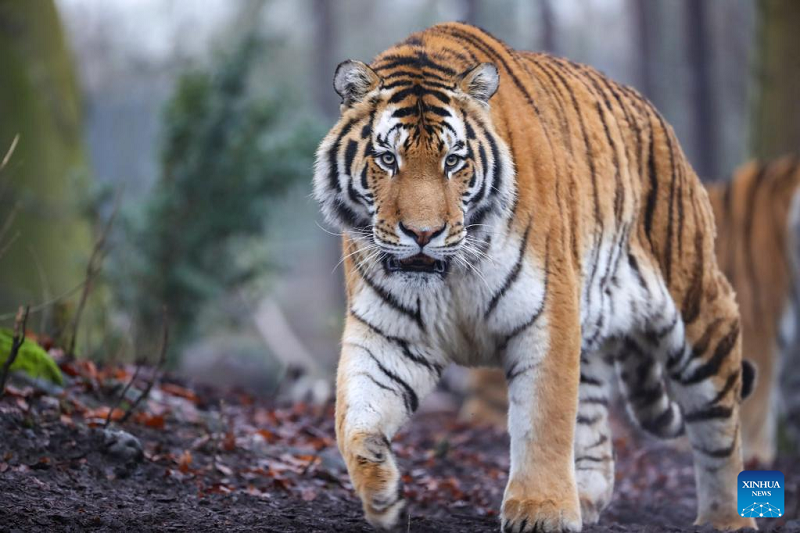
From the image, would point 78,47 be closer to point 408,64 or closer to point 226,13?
point 226,13

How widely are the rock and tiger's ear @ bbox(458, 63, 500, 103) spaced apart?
6.89 feet

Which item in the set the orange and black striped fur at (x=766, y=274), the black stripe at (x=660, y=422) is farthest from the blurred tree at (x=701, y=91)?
the black stripe at (x=660, y=422)

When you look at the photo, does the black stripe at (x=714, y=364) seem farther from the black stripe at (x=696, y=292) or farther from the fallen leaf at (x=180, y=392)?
the fallen leaf at (x=180, y=392)

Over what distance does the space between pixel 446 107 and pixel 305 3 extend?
26.5m

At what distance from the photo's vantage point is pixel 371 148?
370 centimetres

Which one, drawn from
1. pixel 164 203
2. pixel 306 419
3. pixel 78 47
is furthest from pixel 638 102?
pixel 78 47

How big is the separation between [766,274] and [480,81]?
5628mm

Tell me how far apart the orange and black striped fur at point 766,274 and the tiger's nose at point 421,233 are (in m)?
5.46

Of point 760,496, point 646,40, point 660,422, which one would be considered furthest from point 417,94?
point 646,40

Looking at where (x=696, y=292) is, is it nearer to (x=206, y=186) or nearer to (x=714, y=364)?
(x=714, y=364)

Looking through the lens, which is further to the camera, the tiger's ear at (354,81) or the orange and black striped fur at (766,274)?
the orange and black striped fur at (766,274)

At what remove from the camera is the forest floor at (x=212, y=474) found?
12.2 ft

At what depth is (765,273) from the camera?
8.62m

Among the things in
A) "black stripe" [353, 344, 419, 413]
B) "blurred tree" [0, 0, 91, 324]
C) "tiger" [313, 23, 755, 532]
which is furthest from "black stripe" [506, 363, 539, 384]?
"blurred tree" [0, 0, 91, 324]
